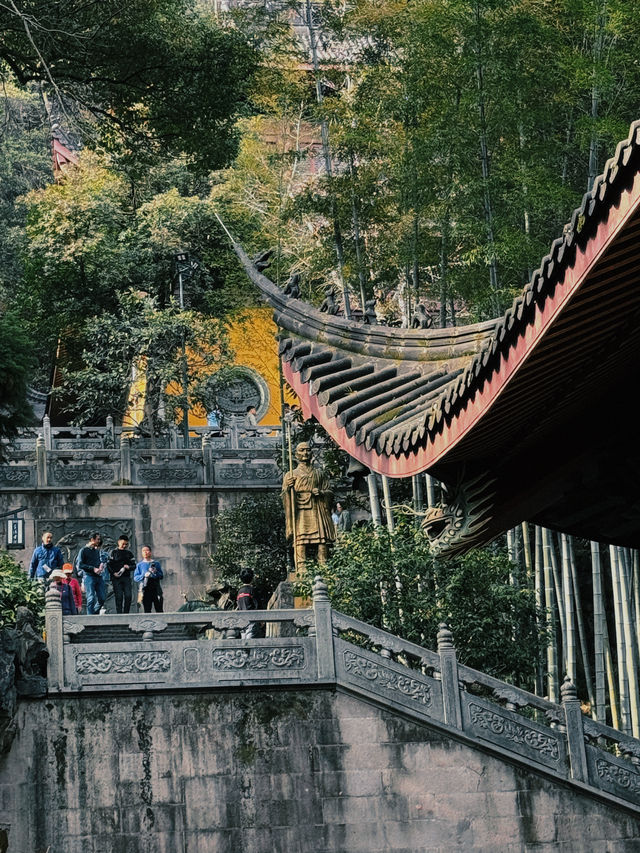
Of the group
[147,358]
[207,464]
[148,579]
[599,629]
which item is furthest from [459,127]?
[147,358]

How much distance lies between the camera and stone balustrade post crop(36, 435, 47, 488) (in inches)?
872

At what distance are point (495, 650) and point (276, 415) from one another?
45.9 ft

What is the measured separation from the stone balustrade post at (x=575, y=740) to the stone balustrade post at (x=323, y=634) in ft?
6.03

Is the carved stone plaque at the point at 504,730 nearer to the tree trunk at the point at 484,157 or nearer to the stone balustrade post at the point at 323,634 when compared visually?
the stone balustrade post at the point at 323,634

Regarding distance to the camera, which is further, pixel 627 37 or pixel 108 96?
pixel 108 96

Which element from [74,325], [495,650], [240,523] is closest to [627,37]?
[495,650]

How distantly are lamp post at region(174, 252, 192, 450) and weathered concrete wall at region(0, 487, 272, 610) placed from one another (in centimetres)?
94

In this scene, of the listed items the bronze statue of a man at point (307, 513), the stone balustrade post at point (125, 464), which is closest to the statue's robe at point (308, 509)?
the bronze statue of a man at point (307, 513)

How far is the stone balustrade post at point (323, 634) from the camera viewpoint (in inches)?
527

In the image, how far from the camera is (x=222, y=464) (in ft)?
75.2

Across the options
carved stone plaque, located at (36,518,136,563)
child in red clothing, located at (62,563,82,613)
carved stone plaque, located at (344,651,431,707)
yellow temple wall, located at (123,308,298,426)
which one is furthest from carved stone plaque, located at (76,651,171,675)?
yellow temple wall, located at (123,308,298,426)

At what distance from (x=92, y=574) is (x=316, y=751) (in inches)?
159

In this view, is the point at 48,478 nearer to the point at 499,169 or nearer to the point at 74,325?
the point at 74,325

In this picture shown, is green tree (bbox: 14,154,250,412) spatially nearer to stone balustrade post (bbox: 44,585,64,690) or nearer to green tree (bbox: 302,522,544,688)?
green tree (bbox: 302,522,544,688)
